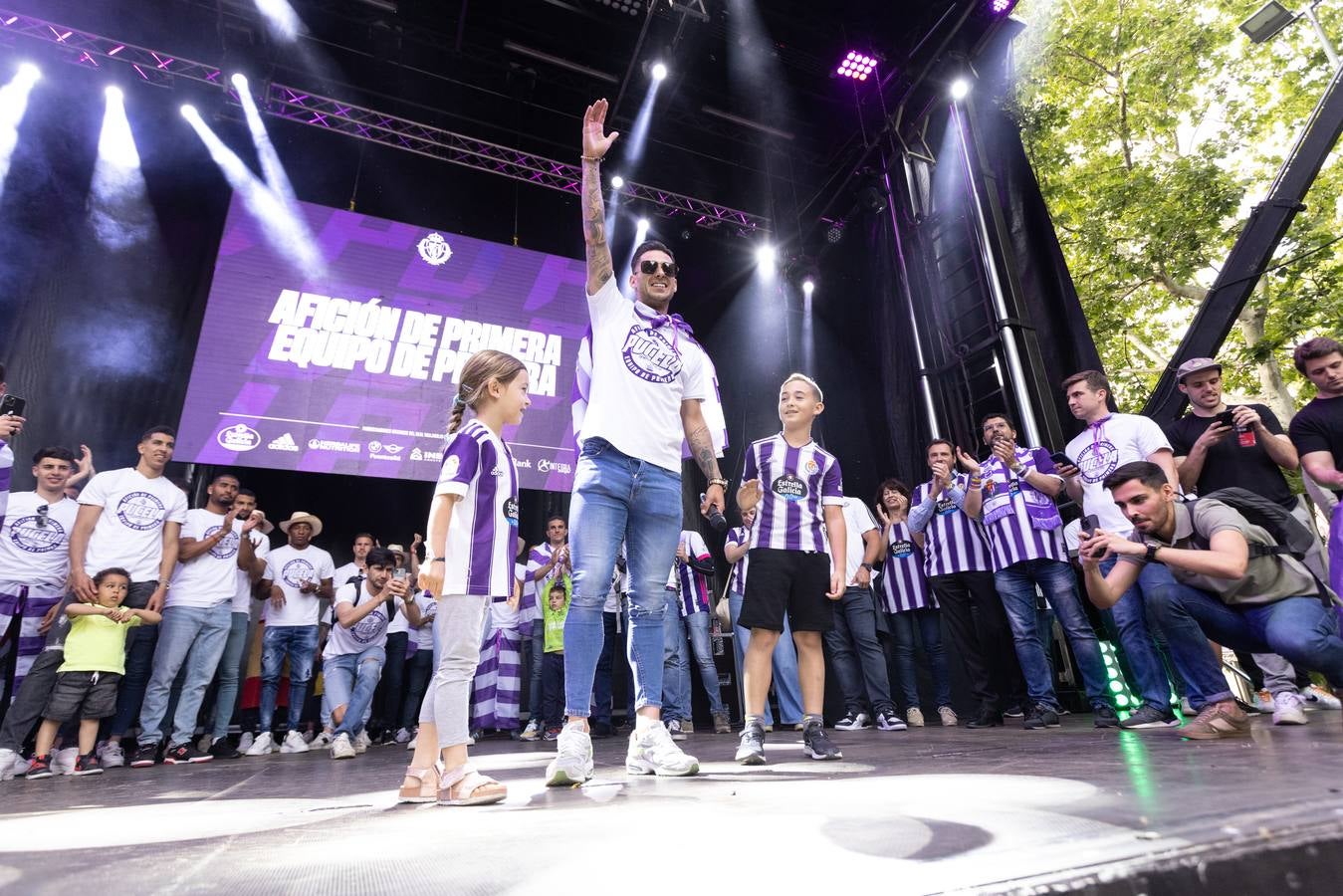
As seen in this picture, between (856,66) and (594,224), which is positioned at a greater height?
(856,66)

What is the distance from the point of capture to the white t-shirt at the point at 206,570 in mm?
4434

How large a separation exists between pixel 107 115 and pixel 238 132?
102cm

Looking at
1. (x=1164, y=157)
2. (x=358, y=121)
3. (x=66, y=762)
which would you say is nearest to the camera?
(x=66, y=762)

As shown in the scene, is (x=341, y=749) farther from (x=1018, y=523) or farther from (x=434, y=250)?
(x=434, y=250)

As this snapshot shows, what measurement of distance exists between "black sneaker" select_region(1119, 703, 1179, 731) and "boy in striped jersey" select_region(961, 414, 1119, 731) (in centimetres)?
63

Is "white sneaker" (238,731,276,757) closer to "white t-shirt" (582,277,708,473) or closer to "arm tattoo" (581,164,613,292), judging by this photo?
"white t-shirt" (582,277,708,473)

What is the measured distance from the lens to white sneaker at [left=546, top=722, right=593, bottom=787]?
1.96 metres

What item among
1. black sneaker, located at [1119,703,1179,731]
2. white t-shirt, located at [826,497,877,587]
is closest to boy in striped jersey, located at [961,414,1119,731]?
black sneaker, located at [1119,703,1179,731]

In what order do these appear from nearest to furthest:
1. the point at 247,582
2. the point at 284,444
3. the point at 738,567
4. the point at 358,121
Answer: the point at 247,582 → the point at 738,567 → the point at 284,444 → the point at 358,121

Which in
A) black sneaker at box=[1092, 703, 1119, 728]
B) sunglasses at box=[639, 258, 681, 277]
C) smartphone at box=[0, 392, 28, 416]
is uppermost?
sunglasses at box=[639, 258, 681, 277]

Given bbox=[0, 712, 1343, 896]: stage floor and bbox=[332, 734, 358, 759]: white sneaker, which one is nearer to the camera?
bbox=[0, 712, 1343, 896]: stage floor

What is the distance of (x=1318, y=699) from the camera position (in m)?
3.78

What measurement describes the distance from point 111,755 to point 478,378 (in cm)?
388

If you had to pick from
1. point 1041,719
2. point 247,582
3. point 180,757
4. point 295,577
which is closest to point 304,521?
point 295,577
